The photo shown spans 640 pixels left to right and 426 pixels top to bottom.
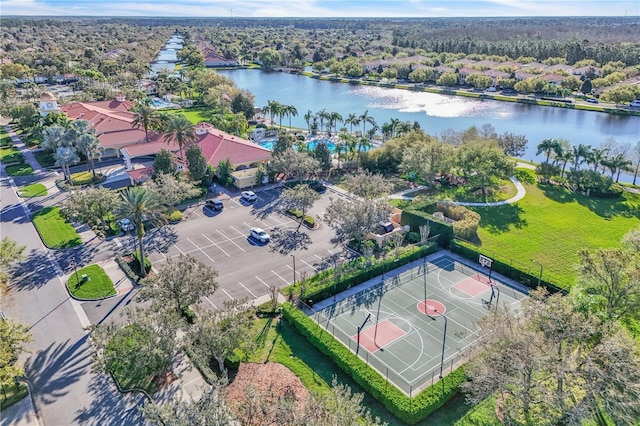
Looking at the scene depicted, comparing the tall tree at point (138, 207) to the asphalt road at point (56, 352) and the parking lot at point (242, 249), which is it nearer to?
the parking lot at point (242, 249)

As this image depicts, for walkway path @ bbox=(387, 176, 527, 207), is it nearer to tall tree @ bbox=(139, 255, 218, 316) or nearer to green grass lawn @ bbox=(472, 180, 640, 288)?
green grass lawn @ bbox=(472, 180, 640, 288)

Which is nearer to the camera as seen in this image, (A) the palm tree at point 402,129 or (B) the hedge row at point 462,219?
(B) the hedge row at point 462,219

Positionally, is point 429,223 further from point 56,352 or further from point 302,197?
point 56,352

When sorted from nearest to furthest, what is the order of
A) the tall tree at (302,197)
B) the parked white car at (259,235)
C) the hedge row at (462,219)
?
the parked white car at (259,235) < the hedge row at (462,219) < the tall tree at (302,197)

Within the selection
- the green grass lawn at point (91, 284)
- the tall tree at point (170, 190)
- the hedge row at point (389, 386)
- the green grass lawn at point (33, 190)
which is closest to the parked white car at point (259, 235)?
the tall tree at point (170, 190)

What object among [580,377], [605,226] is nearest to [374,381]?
[580,377]

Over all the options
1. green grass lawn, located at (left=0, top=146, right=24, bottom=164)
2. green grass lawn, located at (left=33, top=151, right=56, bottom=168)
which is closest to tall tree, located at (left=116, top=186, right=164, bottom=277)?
green grass lawn, located at (left=33, top=151, right=56, bottom=168)
